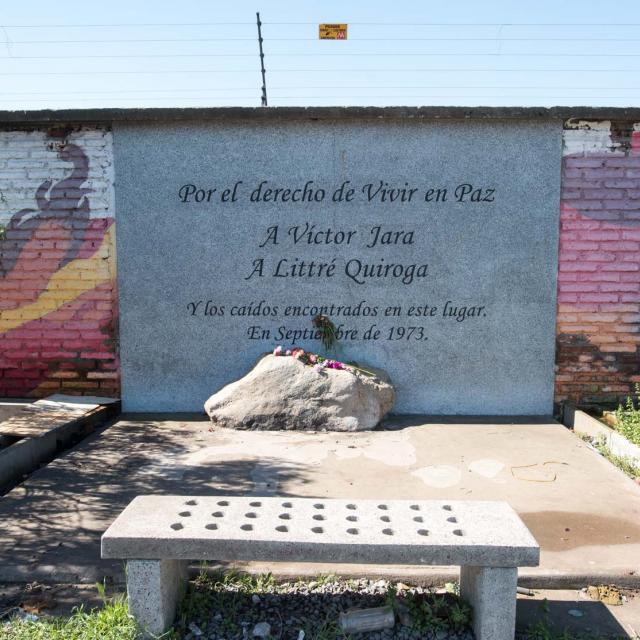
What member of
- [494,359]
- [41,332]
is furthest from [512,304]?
[41,332]

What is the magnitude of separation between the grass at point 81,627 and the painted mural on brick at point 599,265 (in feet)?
15.9

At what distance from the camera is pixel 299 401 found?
19.1 ft

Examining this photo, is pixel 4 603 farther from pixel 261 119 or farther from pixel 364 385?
pixel 261 119

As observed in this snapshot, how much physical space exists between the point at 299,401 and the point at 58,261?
2.86 metres

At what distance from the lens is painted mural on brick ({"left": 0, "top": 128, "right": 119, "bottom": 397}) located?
6520 millimetres

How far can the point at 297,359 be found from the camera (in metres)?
6.05

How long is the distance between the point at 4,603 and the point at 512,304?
16.1 ft

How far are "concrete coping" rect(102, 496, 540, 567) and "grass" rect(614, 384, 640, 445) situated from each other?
9.47 ft

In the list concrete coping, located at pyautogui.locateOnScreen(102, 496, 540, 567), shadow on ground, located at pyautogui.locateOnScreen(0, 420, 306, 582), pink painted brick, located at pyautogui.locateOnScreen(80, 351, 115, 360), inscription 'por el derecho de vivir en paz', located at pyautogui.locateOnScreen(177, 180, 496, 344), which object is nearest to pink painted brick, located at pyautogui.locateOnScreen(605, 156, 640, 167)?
inscription 'por el derecho de vivir en paz', located at pyautogui.locateOnScreen(177, 180, 496, 344)

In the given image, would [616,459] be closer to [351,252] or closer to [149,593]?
[351,252]

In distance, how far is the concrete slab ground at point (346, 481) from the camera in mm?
3359

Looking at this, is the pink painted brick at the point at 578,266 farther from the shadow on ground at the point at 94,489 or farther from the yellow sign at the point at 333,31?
the yellow sign at the point at 333,31

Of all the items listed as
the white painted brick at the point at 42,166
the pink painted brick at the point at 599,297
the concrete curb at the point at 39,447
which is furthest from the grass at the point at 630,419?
the white painted brick at the point at 42,166

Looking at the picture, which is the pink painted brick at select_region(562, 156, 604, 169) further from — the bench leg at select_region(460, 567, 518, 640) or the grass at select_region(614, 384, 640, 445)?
the bench leg at select_region(460, 567, 518, 640)
